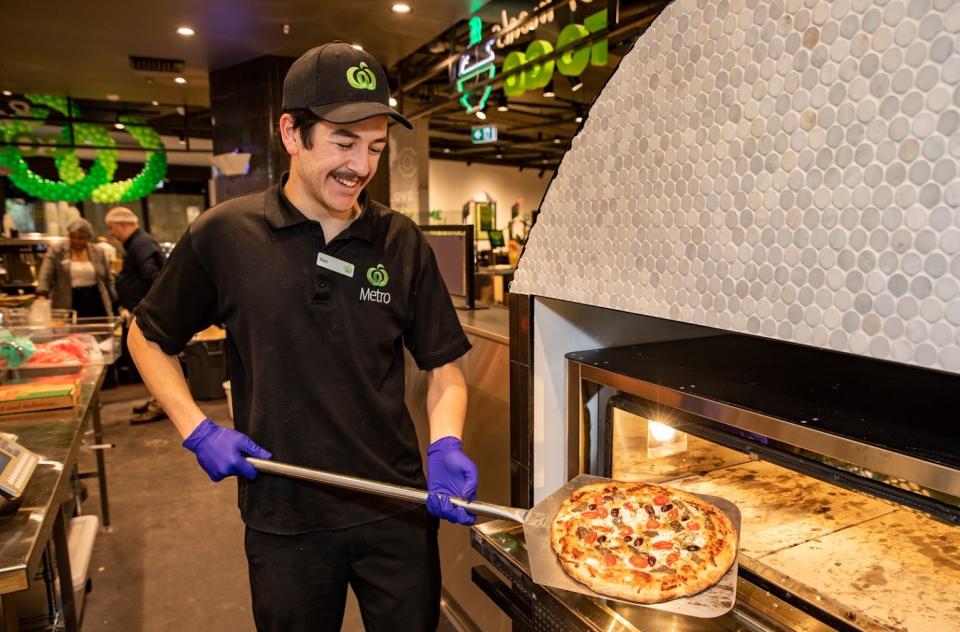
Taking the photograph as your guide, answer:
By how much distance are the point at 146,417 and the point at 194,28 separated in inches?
135

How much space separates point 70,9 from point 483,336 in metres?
4.96

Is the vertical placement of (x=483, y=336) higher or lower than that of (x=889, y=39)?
lower

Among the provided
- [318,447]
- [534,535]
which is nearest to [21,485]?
[318,447]

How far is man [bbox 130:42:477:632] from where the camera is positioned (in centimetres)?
146

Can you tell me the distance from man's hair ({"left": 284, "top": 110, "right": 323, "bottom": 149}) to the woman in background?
6116 mm

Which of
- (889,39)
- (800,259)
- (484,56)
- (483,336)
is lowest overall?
(483,336)

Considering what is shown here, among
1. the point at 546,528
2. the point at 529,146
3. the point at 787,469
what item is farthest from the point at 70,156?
the point at 787,469

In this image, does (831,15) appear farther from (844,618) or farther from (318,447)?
(318,447)

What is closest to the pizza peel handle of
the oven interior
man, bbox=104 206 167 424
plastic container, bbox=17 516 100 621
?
the oven interior

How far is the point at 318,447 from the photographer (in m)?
1.54

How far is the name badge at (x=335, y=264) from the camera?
1.52 m

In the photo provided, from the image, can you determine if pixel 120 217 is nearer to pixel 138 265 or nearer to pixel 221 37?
pixel 138 265

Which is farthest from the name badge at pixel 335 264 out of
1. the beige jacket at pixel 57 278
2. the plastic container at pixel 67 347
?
the beige jacket at pixel 57 278

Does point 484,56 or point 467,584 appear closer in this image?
point 467,584
